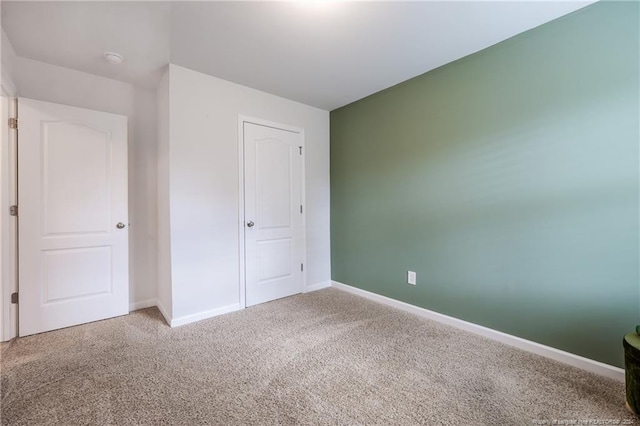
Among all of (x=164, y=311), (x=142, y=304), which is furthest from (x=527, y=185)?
(x=142, y=304)

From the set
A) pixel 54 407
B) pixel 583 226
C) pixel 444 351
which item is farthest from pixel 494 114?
pixel 54 407

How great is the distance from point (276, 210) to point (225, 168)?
2.51 ft

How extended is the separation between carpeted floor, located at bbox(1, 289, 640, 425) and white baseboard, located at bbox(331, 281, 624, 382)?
0.22ft

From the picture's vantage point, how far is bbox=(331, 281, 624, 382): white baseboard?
177 cm

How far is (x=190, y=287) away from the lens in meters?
2.62

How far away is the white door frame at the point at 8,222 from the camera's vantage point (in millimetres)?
2230

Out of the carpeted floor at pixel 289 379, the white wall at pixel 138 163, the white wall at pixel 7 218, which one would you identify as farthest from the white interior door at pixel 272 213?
the white wall at pixel 7 218

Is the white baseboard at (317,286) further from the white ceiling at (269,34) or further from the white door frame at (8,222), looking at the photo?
the white door frame at (8,222)

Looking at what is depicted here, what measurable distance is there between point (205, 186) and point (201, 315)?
1267 millimetres

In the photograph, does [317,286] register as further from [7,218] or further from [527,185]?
[7,218]

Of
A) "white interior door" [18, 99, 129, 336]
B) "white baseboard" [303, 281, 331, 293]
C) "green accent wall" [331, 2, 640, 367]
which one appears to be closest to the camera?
"green accent wall" [331, 2, 640, 367]

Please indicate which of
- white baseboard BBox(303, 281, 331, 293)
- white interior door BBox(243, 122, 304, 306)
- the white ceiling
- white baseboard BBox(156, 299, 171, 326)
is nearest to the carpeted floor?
white baseboard BBox(156, 299, 171, 326)

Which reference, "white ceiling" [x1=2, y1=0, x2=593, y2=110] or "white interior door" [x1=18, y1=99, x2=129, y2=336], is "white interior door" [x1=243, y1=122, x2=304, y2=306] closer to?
"white ceiling" [x1=2, y1=0, x2=593, y2=110]

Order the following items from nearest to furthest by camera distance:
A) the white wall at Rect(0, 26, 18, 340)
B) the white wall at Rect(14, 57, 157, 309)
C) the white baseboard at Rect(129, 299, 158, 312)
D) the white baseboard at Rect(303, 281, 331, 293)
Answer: the white wall at Rect(0, 26, 18, 340), the white wall at Rect(14, 57, 157, 309), the white baseboard at Rect(129, 299, 158, 312), the white baseboard at Rect(303, 281, 331, 293)
